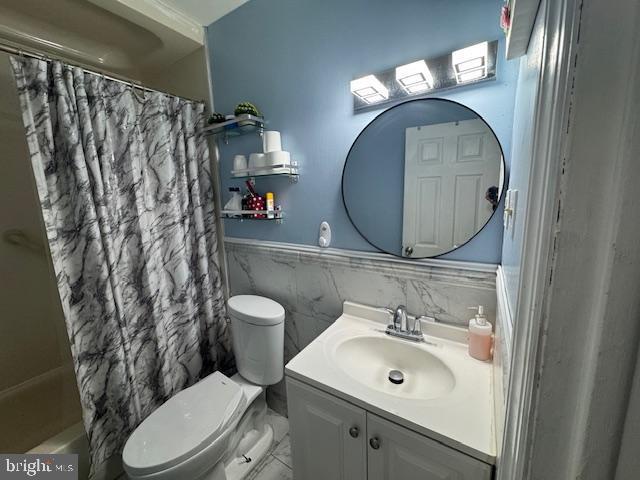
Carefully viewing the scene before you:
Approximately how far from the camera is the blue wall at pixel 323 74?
0.97 m

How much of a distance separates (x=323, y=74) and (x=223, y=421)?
1.63 m

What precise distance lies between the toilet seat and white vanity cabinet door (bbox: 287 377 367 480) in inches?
13.9

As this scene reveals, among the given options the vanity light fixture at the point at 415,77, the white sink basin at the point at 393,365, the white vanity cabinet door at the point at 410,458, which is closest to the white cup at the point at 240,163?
the vanity light fixture at the point at 415,77

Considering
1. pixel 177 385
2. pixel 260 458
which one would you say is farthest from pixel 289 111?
pixel 260 458

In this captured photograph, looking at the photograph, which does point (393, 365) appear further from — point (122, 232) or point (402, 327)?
point (122, 232)

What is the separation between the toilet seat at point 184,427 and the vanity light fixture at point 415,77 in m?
1.57

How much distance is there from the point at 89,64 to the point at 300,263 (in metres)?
1.91

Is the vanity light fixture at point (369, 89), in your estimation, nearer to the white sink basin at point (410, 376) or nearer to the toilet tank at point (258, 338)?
the white sink basin at point (410, 376)

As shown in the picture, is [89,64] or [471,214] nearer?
[471,214]

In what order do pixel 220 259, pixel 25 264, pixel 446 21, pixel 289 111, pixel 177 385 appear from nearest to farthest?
pixel 446 21 → pixel 289 111 → pixel 177 385 → pixel 25 264 → pixel 220 259

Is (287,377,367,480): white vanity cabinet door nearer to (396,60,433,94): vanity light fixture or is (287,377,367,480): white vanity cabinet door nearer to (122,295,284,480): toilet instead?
(122,295,284,480): toilet

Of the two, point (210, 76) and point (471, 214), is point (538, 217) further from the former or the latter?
point (210, 76)

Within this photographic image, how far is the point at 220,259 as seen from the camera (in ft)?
6.14

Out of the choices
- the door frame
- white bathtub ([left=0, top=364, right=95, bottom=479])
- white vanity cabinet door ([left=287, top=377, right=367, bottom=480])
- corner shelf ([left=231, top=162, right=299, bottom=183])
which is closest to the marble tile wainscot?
corner shelf ([left=231, top=162, right=299, bottom=183])
